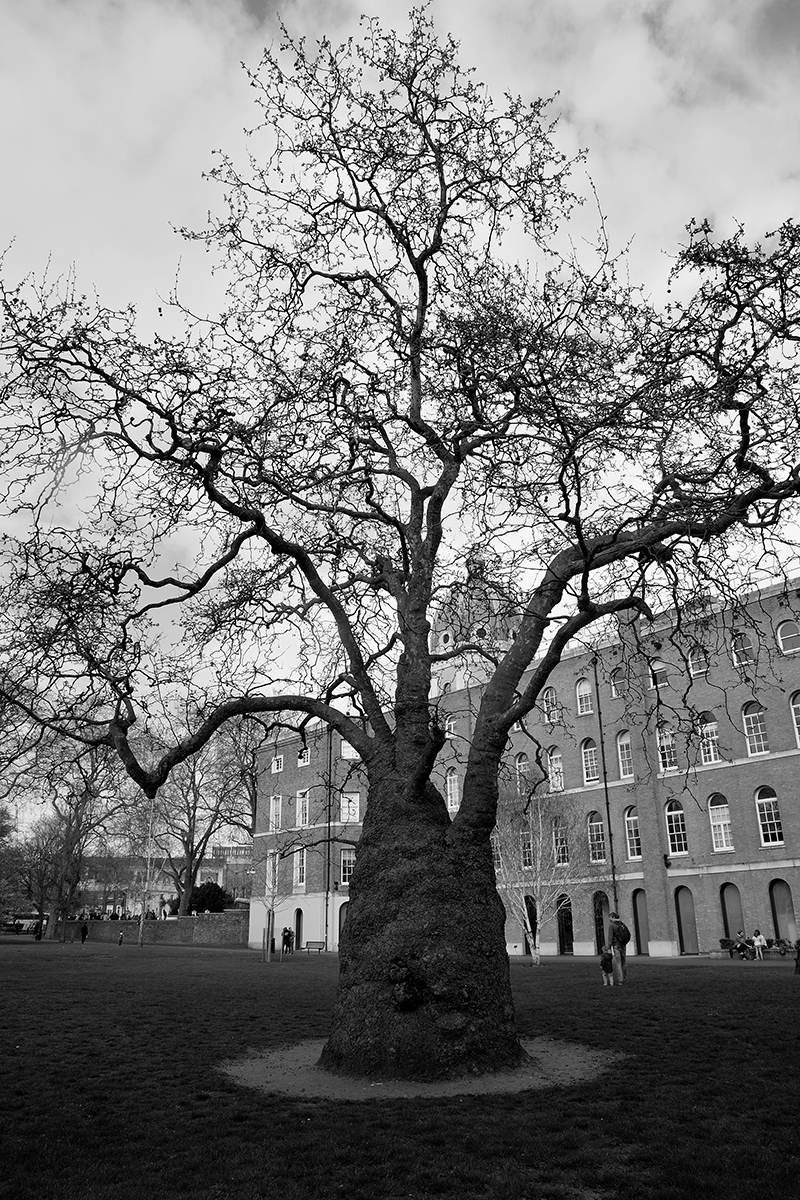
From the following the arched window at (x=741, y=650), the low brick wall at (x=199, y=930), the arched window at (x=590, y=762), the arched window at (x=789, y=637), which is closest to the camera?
the arched window at (x=741, y=650)

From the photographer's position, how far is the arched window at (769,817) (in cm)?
3725

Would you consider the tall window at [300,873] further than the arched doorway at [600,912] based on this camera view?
Yes

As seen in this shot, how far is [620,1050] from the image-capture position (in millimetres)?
11273

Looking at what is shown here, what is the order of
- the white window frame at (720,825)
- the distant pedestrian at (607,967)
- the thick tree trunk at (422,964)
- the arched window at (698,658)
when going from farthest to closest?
1. the white window frame at (720,825)
2. the distant pedestrian at (607,967)
3. the arched window at (698,658)
4. the thick tree trunk at (422,964)

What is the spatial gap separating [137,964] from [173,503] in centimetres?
2738

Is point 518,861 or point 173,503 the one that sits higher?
point 173,503

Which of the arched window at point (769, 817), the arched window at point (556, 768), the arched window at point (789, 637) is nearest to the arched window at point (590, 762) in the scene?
the arched window at point (556, 768)

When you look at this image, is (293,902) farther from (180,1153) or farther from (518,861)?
(180,1153)

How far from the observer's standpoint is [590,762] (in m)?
46.3

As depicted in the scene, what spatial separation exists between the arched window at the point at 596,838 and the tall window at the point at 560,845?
1318 mm

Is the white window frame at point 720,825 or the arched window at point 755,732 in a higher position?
the arched window at point 755,732

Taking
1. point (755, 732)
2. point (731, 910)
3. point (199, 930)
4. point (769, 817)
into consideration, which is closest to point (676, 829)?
point (731, 910)

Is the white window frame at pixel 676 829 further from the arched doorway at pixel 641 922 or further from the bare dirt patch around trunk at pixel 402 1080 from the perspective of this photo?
the bare dirt patch around trunk at pixel 402 1080

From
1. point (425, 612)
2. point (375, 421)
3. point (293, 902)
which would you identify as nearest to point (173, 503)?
point (375, 421)
